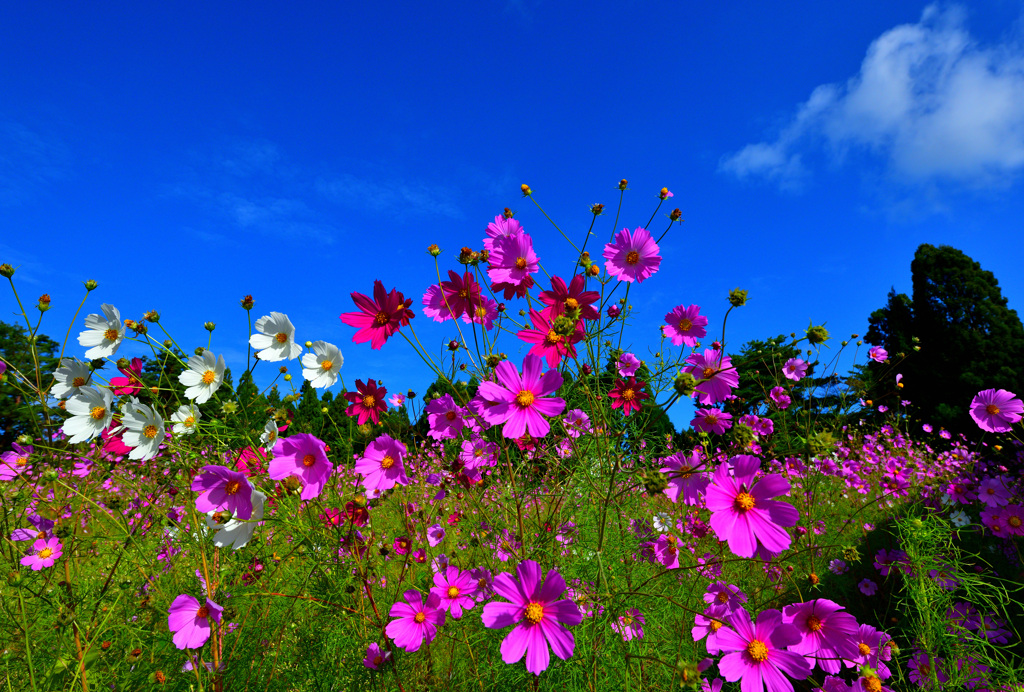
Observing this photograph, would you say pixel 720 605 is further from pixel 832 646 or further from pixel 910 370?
pixel 910 370

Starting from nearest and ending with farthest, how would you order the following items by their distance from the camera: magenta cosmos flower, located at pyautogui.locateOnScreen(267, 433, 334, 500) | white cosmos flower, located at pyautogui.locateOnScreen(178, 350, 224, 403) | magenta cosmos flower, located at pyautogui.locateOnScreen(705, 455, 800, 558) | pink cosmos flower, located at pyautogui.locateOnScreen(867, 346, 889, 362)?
magenta cosmos flower, located at pyautogui.locateOnScreen(705, 455, 800, 558)
magenta cosmos flower, located at pyautogui.locateOnScreen(267, 433, 334, 500)
white cosmos flower, located at pyautogui.locateOnScreen(178, 350, 224, 403)
pink cosmos flower, located at pyautogui.locateOnScreen(867, 346, 889, 362)

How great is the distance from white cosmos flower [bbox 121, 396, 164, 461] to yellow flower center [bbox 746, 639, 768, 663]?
53.1 inches

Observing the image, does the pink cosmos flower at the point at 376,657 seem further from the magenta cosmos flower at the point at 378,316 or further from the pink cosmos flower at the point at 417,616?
the magenta cosmos flower at the point at 378,316

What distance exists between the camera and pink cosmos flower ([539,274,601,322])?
4.04 ft

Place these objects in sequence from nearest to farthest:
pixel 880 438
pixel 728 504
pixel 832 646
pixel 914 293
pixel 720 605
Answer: pixel 728 504, pixel 832 646, pixel 720 605, pixel 880 438, pixel 914 293

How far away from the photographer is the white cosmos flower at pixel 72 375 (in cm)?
130

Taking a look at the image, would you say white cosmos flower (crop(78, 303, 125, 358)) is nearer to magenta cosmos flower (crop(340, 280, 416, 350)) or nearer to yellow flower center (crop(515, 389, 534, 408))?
magenta cosmos flower (crop(340, 280, 416, 350))

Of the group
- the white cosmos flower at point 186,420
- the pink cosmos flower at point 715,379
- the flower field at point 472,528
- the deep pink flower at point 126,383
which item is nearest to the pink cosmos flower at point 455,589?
the flower field at point 472,528

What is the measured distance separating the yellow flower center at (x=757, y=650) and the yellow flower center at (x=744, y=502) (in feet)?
1.04

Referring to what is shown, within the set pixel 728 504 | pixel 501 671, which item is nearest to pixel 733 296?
pixel 728 504

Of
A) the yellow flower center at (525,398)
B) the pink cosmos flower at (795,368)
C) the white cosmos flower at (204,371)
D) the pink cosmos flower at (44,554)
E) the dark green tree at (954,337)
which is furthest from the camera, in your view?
the dark green tree at (954,337)

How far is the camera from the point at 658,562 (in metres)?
2.13

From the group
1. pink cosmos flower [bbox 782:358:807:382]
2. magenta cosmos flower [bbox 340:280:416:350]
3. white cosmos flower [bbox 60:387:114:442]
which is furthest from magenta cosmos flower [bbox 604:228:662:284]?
pink cosmos flower [bbox 782:358:807:382]

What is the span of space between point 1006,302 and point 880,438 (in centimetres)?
662
